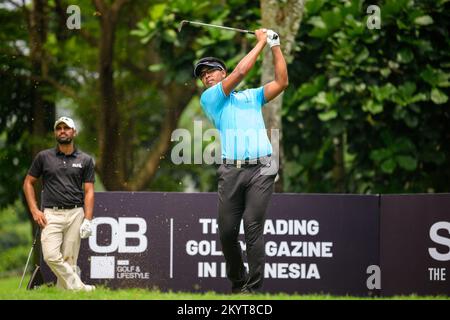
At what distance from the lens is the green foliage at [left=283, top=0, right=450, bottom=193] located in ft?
55.5

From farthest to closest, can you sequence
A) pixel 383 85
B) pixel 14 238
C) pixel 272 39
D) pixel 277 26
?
pixel 14 238 < pixel 383 85 < pixel 277 26 < pixel 272 39

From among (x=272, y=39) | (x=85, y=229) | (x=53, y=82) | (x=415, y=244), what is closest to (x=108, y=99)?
(x=53, y=82)

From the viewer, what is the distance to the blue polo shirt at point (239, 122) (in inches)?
368

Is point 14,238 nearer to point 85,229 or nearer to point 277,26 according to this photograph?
point 277,26

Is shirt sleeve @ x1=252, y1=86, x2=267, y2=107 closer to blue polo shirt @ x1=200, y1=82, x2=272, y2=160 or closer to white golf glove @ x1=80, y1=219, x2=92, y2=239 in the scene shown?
blue polo shirt @ x1=200, y1=82, x2=272, y2=160

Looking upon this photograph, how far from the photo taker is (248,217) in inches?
365

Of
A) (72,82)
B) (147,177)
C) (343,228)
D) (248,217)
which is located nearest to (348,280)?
(343,228)

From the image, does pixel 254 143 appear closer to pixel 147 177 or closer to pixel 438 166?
pixel 438 166

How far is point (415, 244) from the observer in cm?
1304

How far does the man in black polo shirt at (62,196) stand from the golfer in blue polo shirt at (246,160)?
2.35 meters

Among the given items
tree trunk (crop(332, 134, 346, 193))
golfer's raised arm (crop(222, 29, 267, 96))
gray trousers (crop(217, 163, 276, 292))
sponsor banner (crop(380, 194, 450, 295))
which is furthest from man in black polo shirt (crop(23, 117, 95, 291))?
tree trunk (crop(332, 134, 346, 193))

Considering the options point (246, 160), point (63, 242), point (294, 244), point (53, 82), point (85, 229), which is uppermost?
point (53, 82)

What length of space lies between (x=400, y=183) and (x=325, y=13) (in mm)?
3753

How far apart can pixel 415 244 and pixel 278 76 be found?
470 centimetres
